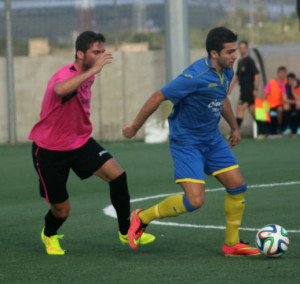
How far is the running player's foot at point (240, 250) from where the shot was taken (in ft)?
22.9

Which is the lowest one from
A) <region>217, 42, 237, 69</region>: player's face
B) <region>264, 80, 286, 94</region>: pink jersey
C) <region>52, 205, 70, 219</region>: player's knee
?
<region>52, 205, 70, 219</region>: player's knee

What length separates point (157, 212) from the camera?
7188 mm

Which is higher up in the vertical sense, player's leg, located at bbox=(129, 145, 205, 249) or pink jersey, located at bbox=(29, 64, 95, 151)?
pink jersey, located at bbox=(29, 64, 95, 151)

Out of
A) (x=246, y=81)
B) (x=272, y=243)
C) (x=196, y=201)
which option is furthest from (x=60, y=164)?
(x=246, y=81)

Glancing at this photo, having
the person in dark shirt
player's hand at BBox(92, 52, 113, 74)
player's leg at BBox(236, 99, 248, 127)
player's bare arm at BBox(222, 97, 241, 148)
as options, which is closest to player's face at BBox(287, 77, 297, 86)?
the person in dark shirt

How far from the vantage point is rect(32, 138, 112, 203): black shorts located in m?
7.21

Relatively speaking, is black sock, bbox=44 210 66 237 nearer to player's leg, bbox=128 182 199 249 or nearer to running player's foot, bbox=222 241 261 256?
player's leg, bbox=128 182 199 249

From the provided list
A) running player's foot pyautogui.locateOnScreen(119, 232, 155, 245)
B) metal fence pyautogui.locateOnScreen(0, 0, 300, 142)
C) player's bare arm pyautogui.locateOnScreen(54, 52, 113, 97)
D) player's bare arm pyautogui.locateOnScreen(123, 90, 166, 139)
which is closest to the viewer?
player's bare arm pyautogui.locateOnScreen(54, 52, 113, 97)

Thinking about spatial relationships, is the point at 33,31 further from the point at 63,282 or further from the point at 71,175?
the point at 63,282

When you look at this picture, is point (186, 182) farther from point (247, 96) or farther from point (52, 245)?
point (247, 96)

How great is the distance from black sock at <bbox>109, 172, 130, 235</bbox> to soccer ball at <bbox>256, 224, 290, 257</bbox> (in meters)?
1.23

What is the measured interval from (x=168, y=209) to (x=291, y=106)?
12.9 m

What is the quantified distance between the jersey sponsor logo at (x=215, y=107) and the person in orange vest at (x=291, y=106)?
12.4 meters

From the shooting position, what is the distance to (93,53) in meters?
7.05
